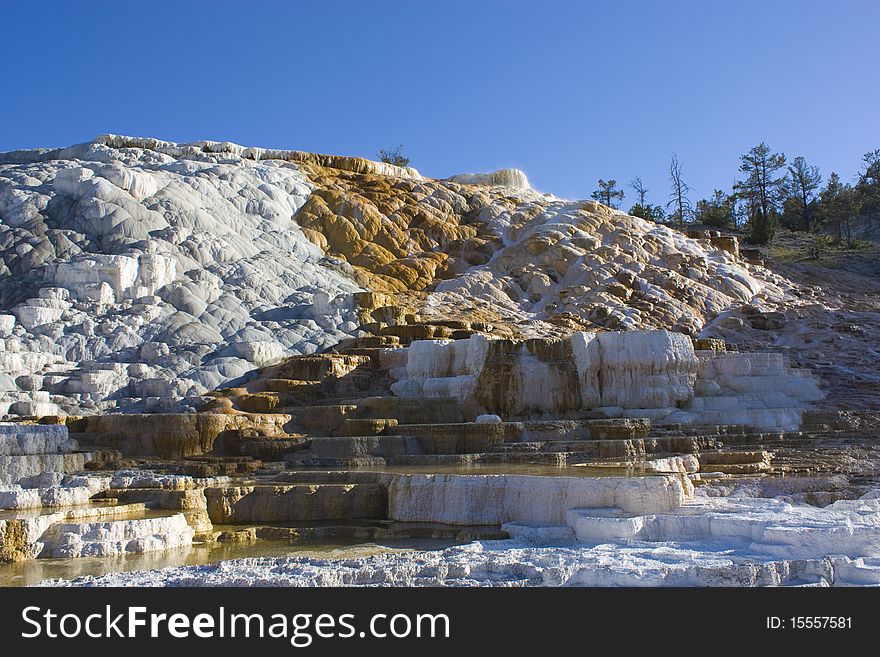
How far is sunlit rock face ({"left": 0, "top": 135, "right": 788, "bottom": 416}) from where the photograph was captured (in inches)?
716

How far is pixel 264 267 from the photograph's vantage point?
2288 centimetres

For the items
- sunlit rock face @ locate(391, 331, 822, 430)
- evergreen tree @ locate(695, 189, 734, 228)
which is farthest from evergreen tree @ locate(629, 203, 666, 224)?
sunlit rock face @ locate(391, 331, 822, 430)

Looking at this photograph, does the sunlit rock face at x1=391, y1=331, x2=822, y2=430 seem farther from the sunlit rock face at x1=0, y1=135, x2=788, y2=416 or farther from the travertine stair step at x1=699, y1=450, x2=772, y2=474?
the travertine stair step at x1=699, y1=450, x2=772, y2=474

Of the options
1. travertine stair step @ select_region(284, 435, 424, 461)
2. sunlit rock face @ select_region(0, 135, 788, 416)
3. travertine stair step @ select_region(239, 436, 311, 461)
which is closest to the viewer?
travertine stair step @ select_region(284, 435, 424, 461)

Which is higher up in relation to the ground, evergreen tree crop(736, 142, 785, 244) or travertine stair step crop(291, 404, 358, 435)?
evergreen tree crop(736, 142, 785, 244)

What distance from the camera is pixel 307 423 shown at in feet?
49.2

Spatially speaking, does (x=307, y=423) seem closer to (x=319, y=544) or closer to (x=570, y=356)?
(x=570, y=356)

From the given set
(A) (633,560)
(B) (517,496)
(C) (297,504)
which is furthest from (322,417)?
(A) (633,560)

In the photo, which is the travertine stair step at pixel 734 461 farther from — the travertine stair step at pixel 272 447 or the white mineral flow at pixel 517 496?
the travertine stair step at pixel 272 447

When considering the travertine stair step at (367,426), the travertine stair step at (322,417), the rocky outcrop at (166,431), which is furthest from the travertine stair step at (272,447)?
the travertine stair step at (322,417)

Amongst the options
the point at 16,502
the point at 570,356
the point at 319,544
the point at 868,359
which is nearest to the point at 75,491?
the point at 16,502

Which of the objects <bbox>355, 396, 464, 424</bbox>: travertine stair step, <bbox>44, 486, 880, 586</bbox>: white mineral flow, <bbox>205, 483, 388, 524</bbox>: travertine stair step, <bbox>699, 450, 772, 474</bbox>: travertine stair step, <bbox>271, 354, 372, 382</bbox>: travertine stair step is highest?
<bbox>271, 354, 372, 382</bbox>: travertine stair step
